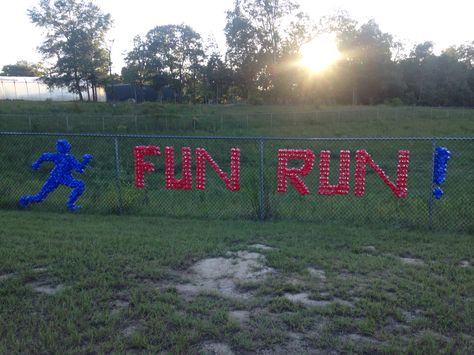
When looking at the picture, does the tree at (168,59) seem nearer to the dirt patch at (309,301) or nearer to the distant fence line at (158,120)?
the distant fence line at (158,120)

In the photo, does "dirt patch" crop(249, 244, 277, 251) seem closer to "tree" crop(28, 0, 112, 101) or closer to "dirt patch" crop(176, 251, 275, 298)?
"dirt patch" crop(176, 251, 275, 298)

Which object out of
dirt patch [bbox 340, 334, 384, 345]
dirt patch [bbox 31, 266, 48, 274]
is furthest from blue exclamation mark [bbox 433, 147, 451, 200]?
dirt patch [bbox 31, 266, 48, 274]

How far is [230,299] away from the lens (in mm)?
4273

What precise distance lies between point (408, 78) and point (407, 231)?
2186 inches

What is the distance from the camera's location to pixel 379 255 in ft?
18.8

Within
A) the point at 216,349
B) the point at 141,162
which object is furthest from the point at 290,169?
the point at 216,349

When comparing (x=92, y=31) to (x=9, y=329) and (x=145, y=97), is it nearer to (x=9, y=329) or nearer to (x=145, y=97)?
(x=145, y=97)

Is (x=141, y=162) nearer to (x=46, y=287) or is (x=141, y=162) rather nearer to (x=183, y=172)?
(x=183, y=172)

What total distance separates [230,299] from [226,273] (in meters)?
0.77

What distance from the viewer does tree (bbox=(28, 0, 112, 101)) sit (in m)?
36.5

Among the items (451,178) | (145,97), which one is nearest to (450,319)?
(451,178)

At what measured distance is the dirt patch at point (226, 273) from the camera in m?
4.56

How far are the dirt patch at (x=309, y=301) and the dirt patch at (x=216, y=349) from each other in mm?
1034

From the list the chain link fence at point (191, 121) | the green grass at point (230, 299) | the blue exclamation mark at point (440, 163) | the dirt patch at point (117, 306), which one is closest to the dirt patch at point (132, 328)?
the green grass at point (230, 299)
